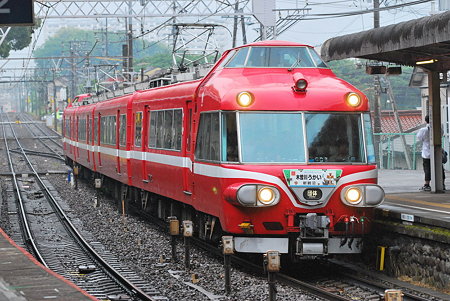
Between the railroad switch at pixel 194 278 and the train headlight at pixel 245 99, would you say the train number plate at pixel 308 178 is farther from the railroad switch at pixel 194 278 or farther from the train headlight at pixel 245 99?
the railroad switch at pixel 194 278

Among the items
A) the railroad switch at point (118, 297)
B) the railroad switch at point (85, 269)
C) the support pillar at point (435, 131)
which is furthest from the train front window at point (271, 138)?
the support pillar at point (435, 131)

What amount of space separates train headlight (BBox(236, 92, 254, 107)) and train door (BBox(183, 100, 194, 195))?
186 cm

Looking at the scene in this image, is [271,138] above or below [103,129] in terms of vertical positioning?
below

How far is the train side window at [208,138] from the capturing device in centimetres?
1222

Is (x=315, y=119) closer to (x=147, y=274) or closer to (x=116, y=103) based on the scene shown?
(x=147, y=274)

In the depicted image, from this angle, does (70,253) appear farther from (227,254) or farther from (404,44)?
(404,44)

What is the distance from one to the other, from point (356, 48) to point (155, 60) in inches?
2542

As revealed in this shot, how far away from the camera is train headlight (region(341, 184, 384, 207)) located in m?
11.6

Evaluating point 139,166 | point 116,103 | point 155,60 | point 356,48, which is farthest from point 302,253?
point 155,60

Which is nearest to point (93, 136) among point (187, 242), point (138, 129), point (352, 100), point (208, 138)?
point (138, 129)

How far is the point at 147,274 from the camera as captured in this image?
42.1 ft

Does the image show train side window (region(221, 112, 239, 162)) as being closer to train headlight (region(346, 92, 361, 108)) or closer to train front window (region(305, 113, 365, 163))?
train front window (region(305, 113, 365, 163))

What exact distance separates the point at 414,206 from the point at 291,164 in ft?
10.00

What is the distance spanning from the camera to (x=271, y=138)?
11867 millimetres
